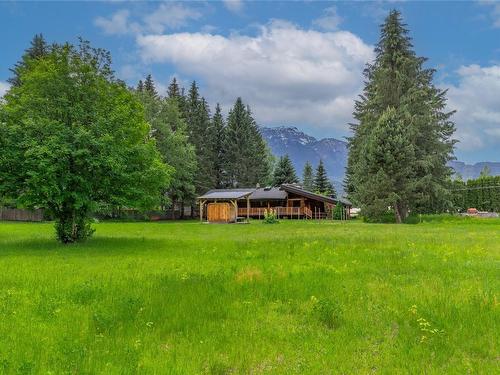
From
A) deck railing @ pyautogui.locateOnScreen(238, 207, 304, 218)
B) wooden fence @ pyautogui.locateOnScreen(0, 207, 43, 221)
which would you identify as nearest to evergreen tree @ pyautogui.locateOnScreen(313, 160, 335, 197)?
deck railing @ pyautogui.locateOnScreen(238, 207, 304, 218)

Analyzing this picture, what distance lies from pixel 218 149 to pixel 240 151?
3.95m

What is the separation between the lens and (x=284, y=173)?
7756cm

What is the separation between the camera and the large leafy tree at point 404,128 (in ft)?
135

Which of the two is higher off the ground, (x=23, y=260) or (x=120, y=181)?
(x=120, y=181)

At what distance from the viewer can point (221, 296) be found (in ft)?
26.9

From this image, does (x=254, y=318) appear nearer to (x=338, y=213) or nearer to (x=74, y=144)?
(x=74, y=144)

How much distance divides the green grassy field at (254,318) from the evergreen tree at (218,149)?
61.1m

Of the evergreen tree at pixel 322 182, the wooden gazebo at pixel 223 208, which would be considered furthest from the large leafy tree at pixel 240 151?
the wooden gazebo at pixel 223 208

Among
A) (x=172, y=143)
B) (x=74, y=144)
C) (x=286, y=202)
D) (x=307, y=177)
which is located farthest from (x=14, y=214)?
(x=307, y=177)

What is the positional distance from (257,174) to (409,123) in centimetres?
3445

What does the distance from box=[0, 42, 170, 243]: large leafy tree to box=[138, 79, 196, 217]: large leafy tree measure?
32.4 metres

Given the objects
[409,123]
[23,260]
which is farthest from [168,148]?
[23,260]

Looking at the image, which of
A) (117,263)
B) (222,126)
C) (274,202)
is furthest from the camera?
(222,126)

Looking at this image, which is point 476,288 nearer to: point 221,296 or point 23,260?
point 221,296
